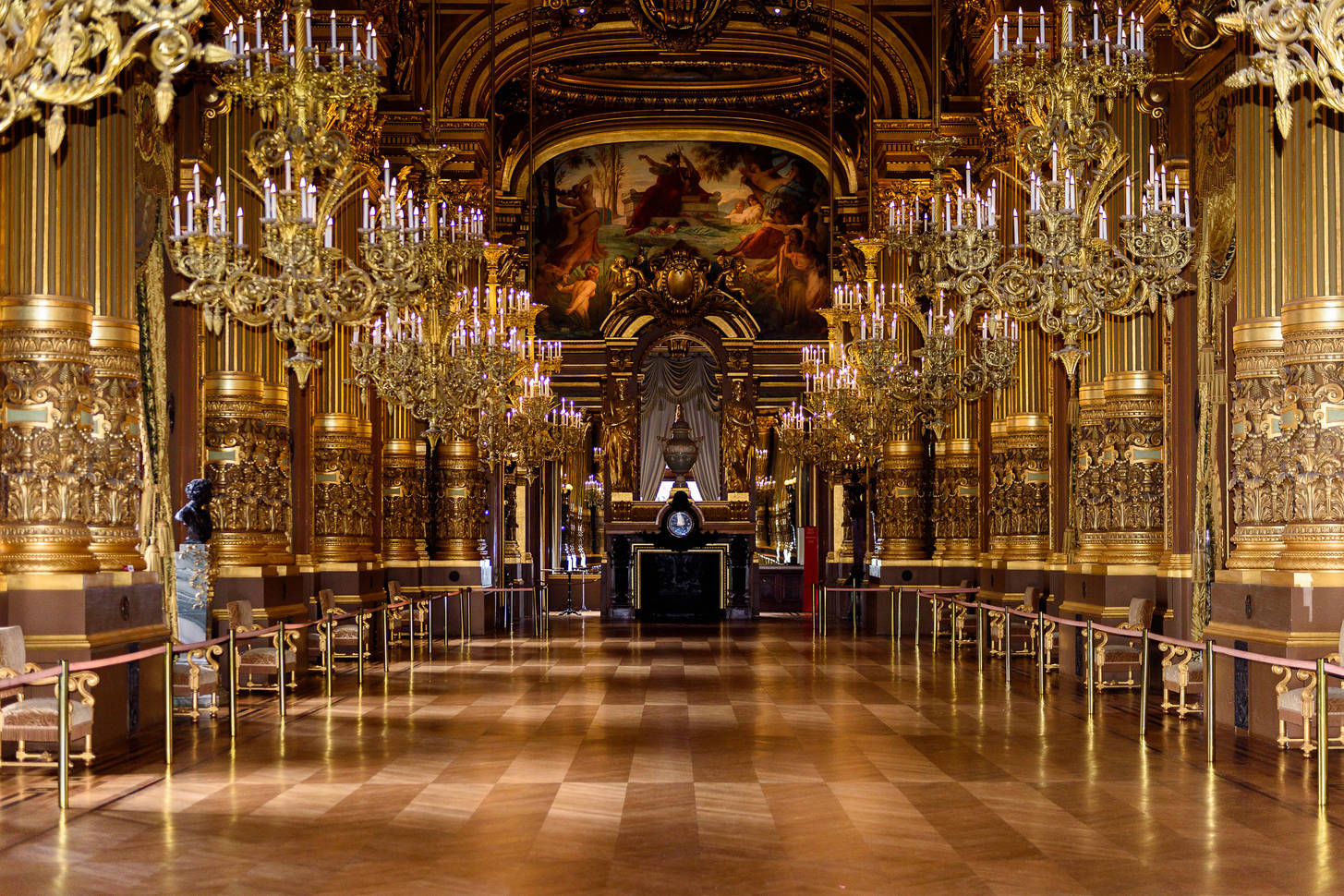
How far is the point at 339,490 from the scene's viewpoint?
22.7 metres

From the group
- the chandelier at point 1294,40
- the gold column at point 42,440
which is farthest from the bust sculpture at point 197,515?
the chandelier at point 1294,40

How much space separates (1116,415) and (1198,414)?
1124 mm

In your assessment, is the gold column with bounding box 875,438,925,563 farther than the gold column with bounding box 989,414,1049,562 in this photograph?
Yes

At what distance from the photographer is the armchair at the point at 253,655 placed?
52.7ft

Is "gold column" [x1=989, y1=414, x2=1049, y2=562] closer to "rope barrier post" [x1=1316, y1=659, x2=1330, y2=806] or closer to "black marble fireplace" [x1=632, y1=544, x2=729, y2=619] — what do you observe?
"rope barrier post" [x1=1316, y1=659, x2=1330, y2=806]

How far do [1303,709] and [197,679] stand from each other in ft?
29.8

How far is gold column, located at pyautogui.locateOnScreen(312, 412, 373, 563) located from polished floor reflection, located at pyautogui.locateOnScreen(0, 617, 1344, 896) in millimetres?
6881

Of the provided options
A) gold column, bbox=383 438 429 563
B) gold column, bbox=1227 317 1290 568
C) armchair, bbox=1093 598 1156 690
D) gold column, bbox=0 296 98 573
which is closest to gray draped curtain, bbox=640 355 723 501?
gold column, bbox=383 438 429 563

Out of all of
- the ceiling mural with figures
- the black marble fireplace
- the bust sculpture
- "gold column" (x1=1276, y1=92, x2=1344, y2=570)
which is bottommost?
the black marble fireplace

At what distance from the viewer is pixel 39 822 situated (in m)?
8.83

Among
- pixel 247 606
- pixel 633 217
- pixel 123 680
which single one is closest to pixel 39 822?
pixel 123 680

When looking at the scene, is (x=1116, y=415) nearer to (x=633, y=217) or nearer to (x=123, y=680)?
(x=123, y=680)

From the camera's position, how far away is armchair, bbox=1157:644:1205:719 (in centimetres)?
1401

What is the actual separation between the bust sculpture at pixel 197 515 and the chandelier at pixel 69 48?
9.49m
